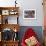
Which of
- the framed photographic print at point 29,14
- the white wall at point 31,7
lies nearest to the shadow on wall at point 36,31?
the white wall at point 31,7

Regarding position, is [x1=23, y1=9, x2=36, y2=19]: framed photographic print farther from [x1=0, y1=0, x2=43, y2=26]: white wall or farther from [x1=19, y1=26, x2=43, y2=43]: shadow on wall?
[x1=19, y1=26, x2=43, y2=43]: shadow on wall

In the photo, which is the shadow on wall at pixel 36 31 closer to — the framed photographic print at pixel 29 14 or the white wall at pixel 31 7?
the white wall at pixel 31 7

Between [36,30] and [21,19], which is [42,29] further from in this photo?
[21,19]

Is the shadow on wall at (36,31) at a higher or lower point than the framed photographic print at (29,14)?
lower

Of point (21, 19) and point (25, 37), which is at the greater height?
point (21, 19)

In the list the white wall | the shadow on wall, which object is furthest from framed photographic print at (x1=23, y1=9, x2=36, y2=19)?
the shadow on wall

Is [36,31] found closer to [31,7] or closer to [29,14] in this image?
[29,14]

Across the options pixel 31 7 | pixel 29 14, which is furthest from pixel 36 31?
pixel 31 7

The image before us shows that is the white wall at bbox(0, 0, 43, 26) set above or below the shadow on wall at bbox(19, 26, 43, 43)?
above

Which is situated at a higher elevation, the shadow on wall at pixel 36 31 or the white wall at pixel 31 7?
the white wall at pixel 31 7

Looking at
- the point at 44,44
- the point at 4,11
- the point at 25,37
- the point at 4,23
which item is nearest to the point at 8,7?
the point at 4,11

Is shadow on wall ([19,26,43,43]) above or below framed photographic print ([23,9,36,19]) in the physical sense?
below

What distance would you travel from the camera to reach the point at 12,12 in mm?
5094

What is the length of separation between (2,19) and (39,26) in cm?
129
